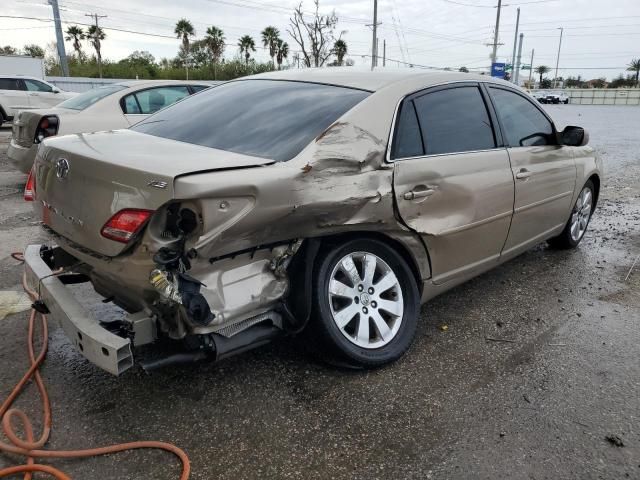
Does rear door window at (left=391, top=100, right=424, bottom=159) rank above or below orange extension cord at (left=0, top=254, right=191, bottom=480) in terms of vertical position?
above

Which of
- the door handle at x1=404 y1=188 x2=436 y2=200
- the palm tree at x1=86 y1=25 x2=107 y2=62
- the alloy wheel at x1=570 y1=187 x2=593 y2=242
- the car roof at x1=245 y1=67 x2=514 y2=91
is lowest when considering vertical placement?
the alloy wheel at x1=570 y1=187 x2=593 y2=242

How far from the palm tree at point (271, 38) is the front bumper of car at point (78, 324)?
189 ft

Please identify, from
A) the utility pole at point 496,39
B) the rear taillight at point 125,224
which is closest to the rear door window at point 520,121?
the rear taillight at point 125,224

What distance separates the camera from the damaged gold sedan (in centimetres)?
229

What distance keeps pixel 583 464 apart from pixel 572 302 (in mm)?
2037

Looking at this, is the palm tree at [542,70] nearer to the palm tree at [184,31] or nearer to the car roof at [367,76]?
the palm tree at [184,31]

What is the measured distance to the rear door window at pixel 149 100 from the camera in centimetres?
745

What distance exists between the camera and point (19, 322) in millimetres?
3555

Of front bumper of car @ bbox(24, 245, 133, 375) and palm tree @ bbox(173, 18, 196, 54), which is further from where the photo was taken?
palm tree @ bbox(173, 18, 196, 54)

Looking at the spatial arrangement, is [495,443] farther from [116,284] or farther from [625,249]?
[625,249]

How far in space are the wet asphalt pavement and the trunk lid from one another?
51 cm

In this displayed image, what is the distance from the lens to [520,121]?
4168 mm

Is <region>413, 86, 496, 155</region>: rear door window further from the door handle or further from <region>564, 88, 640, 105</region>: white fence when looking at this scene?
<region>564, 88, 640, 105</region>: white fence

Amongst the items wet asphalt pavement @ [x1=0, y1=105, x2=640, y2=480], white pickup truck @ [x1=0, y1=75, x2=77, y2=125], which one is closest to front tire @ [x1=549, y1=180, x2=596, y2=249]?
wet asphalt pavement @ [x1=0, y1=105, x2=640, y2=480]
